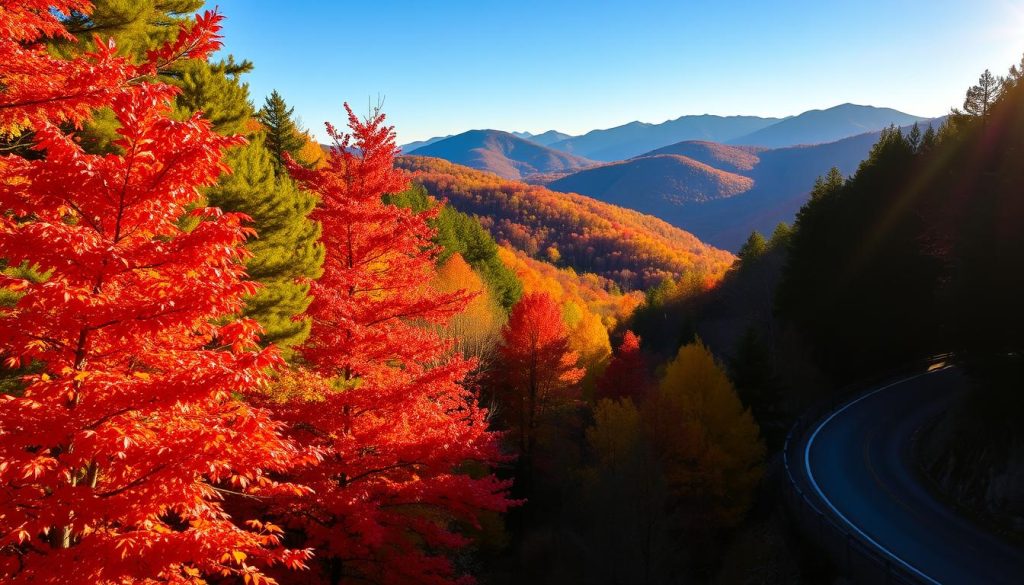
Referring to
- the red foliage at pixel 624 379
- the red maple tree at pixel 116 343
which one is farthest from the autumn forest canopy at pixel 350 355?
the red foliage at pixel 624 379

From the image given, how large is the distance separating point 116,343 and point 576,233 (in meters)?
137

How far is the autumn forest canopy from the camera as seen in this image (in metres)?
5.13

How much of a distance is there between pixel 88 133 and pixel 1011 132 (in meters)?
28.8

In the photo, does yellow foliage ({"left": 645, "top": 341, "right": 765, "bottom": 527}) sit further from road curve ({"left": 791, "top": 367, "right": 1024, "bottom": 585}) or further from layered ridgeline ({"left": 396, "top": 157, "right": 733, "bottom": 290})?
layered ridgeline ({"left": 396, "top": 157, "right": 733, "bottom": 290})

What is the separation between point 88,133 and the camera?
11109 mm

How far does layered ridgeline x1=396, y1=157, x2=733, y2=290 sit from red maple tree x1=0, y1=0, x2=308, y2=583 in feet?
368

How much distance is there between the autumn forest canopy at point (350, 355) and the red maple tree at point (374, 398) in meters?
0.07

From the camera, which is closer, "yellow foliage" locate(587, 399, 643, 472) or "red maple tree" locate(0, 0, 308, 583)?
"red maple tree" locate(0, 0, 308, 583)

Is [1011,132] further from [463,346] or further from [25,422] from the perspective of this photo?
[25,422]

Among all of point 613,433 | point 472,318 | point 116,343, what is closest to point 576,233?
point 472,318

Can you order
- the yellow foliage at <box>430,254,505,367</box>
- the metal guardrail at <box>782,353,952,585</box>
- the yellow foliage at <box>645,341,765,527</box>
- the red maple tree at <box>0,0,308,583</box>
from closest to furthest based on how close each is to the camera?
the red maple tree at <box>0,0,308,583</box> < the metal guardrail at <box>782,353,952,585</box> < the yellow foliage at <box>645,341,765,527</box> < the yellow foliage at <box>430,254,505,367</box>

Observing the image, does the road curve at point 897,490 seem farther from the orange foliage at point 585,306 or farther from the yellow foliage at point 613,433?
the orange foliage at point 585,306

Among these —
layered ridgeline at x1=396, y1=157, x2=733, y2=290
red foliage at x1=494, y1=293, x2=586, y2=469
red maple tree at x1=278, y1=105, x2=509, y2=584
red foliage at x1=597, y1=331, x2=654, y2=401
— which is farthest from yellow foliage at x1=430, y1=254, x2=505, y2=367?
layered ridgeline at x1=396, y1=157, x2=733, y2=290

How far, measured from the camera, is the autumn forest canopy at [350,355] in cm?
513
